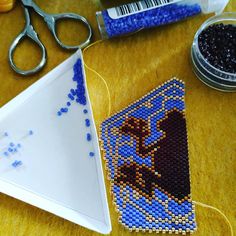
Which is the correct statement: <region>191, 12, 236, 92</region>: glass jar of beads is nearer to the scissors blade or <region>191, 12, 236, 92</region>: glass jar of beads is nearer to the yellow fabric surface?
the yellow fabric surface

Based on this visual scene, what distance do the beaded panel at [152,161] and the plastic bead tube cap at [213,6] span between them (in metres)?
0.15

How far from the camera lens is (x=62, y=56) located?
715 mm

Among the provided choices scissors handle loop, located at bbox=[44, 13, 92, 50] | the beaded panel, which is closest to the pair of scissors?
scissors handle loop, located at bbox=[44, 13, 92, 50]

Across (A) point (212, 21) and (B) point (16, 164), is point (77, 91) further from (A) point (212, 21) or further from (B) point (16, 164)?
(A) point (212, 21)

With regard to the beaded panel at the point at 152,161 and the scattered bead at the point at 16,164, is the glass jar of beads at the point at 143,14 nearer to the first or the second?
the beaded panel at the point at 152,161

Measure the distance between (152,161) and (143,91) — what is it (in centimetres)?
12

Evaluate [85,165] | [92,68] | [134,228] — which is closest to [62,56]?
[92,68]

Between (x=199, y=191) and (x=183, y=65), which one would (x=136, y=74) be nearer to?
(x=183, y=65)

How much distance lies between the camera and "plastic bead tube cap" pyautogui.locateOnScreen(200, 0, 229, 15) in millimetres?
714

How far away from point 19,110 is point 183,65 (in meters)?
0.28

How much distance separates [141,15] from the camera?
708mm

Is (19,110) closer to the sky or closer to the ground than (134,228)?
closer to the sky

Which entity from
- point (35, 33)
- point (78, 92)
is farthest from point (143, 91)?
point (35, 33)

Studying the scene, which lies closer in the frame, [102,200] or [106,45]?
[102,200]
